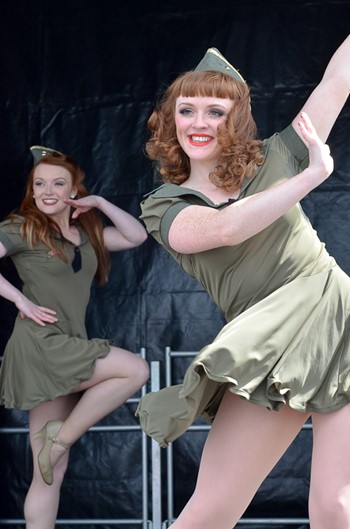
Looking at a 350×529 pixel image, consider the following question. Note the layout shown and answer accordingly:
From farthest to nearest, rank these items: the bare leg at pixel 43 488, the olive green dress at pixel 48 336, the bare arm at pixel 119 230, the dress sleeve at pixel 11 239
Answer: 1. the bare arm at pixel 119 230
2. the dress sleeve at pixel 11 239
3. the olive green dress at pixel 48 336
4. the bare leg at pixel 43 488

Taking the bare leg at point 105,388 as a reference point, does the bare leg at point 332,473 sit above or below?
above

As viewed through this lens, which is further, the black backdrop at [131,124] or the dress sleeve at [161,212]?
the black backdrop at [131,124]

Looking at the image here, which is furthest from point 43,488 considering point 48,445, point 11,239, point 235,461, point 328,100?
point 328,100

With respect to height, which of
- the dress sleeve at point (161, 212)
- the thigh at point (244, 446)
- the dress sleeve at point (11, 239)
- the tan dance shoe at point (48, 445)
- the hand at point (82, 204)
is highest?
the dress sleeve at point (161, 212)

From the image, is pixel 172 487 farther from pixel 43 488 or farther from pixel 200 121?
pixel 200 121

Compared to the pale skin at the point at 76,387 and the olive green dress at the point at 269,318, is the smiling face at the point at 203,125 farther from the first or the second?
the pale skin at the point at 76,387

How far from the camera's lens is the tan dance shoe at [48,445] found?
14.6ft

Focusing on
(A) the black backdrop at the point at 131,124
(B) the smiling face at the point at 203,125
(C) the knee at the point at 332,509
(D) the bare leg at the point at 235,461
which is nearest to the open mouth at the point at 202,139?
(B) the smiling face at the point at 203,125

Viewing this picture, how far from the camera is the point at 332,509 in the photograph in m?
2.53

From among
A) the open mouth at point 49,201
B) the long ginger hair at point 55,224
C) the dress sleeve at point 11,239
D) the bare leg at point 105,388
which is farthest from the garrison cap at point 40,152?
the bare leg at point 105,388

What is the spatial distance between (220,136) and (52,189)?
6.94 ft

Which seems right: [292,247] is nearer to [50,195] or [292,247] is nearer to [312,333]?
[312,333]

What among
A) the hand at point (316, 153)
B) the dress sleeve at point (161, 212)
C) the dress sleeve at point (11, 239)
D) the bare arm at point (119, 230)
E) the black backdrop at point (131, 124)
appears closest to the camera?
the hand at point (316, 153)

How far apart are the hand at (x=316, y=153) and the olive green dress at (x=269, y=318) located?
0.20 metres
